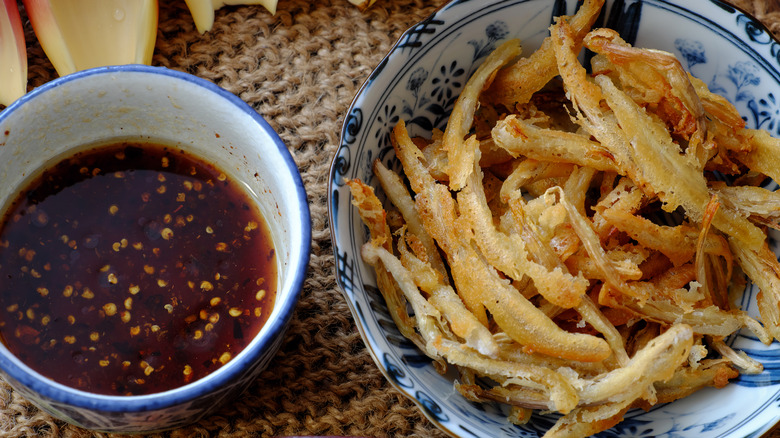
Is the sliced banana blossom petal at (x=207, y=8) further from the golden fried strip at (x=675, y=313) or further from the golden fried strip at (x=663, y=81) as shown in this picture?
the golden fried strip at (x=675, y=313)

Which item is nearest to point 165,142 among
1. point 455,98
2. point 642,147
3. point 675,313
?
point 455,98

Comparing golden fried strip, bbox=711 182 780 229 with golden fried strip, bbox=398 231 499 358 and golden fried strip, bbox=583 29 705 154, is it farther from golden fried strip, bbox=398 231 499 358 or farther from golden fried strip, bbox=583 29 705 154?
golden fried strip, bbox=398 231 499 358

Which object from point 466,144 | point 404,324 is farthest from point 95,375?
point 466,144

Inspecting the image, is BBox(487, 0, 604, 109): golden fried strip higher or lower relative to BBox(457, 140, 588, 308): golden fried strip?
higher

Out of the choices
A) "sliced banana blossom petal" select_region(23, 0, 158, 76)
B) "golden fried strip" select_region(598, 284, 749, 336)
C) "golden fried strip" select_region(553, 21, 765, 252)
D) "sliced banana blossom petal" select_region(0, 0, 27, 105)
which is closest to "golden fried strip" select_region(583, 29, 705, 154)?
"golden fried strip" select_region(553, 21, 765, 252)

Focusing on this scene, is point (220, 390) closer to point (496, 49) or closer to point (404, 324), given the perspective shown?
point (404, 324)

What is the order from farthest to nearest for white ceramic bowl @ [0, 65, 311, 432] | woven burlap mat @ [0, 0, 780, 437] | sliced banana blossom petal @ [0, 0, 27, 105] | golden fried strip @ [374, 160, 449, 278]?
sliced banana blossom petal @ [0, 0, 27, 105]
woven burlap mat @ [0, 0, 780, 437]
golden fried strip @ [374, 160, 449, 278]
white ceramic bowl @ [0, 65, 311, 432]

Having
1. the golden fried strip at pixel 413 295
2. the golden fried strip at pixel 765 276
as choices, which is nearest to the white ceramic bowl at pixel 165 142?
the golden fried strip at pixel 413 295
